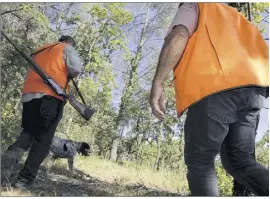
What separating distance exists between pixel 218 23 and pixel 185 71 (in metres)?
0.30

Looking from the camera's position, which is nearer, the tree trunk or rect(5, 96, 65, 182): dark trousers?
rect(5, 96, 65, 182): dark trousers

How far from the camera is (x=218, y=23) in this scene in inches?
81.4

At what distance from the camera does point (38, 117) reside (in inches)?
129

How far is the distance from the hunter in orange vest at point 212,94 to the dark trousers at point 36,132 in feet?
4.99

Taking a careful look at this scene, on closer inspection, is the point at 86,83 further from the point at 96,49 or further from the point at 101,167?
the point at 101,167

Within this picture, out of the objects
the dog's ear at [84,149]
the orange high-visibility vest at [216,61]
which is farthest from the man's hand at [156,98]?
the dog's ear at [84,149]

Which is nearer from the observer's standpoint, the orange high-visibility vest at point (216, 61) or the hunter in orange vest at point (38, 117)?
the orange high-visibility vest at point (216, 61)

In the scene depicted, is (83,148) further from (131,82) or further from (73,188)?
(73,188)

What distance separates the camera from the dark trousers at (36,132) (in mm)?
3240

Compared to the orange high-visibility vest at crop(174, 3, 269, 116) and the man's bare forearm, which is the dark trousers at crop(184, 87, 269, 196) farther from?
the man's bare forearm

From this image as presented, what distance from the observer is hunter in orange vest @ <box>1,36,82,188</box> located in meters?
3.24

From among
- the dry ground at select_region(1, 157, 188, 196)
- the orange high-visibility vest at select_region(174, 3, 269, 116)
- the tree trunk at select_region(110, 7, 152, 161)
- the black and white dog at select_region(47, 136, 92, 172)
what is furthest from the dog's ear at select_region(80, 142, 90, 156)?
the orange high-visibility vest at select_region(174, 3, 269, 116)

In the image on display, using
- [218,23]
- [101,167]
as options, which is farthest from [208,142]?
[101,167]

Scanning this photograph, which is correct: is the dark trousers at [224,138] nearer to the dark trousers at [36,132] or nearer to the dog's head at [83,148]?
the dark trousers at [36,132]
